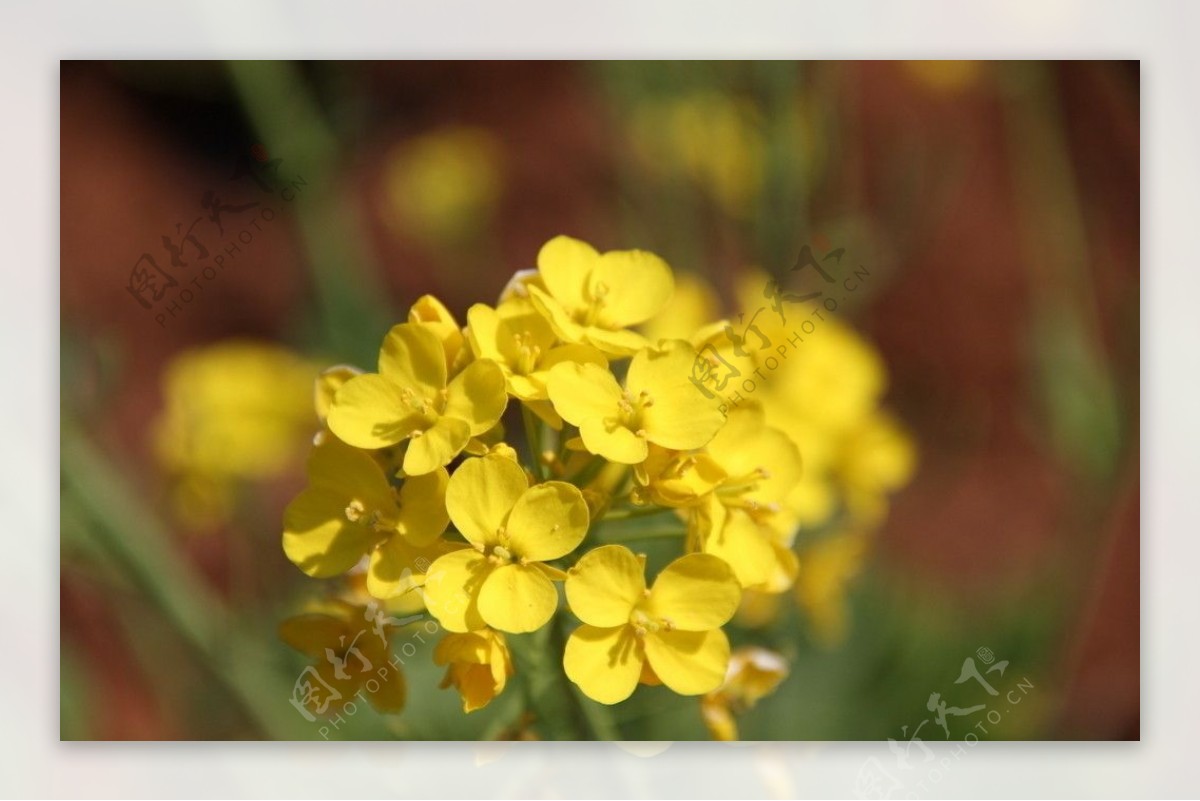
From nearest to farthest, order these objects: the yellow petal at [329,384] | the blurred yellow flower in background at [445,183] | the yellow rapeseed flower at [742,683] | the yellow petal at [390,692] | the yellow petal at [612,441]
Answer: the yellow petal at [612,441] → the yellow petal at [329,384] → the yellow petal at [390,692] → the yellow rapeseed flower at [742,683] → the blurred yellow flower in background at [445,183]

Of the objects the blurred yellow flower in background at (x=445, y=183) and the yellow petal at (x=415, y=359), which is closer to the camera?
the yellow petal at (x=415, y=359)

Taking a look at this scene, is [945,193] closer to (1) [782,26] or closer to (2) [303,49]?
(1) [782,26]

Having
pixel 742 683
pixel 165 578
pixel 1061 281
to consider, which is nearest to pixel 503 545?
pixel 742 683

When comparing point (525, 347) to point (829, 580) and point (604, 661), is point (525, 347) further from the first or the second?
point (829, 580)

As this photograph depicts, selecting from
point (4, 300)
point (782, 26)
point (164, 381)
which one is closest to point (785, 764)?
point (782, 26)

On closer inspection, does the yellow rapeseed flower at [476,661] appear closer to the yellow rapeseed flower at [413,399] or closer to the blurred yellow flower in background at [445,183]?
the yellow rapeseed flower at [413,399]

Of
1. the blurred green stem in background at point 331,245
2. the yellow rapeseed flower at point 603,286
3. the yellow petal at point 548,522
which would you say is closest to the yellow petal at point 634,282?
the yellow rapeseed flower at point 603,286

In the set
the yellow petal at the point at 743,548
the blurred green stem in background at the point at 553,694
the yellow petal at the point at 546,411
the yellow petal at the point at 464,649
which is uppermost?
the yellow petal at the point at 546,411
